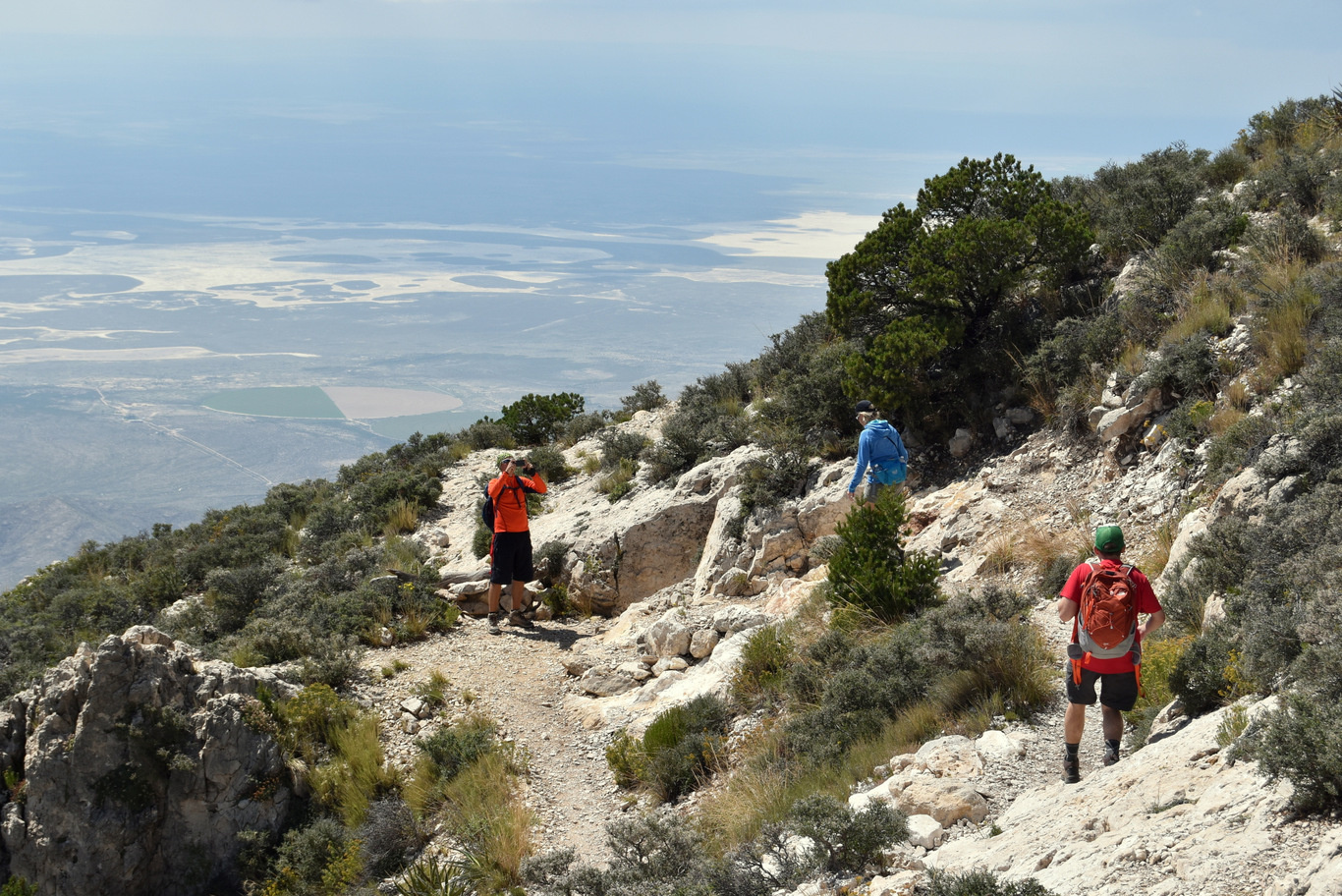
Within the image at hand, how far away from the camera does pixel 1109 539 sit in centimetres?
506

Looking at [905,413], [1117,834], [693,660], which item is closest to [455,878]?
[693,660]

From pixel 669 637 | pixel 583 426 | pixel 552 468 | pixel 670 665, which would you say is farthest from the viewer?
pixel 583 426

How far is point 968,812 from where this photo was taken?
4.97 metres

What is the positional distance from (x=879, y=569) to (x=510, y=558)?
5596 mm

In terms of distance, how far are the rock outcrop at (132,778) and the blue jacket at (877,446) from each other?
7.02 m

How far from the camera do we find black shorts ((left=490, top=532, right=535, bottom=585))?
11.7 metres

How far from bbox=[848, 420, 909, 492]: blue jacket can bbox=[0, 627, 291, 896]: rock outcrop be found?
7.02m

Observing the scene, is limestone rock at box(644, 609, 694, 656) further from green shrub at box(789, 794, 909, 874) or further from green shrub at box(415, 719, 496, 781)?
green shrub at box(789, 794, 909, 874)

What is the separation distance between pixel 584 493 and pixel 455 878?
10.1 meters

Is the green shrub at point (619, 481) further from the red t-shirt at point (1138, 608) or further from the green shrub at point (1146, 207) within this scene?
the red t-shirt at point (1138, 608)

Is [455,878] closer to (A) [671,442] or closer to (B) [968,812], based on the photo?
(B) [968,812]

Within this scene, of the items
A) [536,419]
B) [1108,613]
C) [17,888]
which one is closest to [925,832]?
[1108,613]

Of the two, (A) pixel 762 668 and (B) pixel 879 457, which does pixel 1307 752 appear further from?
(B) pixel 879 457

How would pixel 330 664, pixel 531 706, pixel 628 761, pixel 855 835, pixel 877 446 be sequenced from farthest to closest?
pixel 877 446
pixel 531 706
pixel 330 664
pixel 628 761
pixel 855 835
